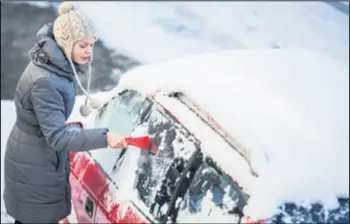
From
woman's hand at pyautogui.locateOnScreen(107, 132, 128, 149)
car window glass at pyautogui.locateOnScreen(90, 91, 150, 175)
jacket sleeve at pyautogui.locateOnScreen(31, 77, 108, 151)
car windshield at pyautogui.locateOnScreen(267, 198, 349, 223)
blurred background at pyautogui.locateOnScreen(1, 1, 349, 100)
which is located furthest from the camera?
blurred background at pyautogui.locateOnScreen(1, 1, 349, 100)

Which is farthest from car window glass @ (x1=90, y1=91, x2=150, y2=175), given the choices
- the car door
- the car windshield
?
the car windshield

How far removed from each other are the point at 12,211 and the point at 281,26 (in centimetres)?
520

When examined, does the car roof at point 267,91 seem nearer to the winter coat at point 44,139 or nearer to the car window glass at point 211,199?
the car window glass at point 211,199

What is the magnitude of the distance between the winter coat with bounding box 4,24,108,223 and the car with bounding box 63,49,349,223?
0.94ft

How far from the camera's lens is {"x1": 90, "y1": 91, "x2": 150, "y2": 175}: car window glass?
11.8ft

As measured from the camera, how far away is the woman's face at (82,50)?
311 cm

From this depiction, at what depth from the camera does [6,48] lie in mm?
6984

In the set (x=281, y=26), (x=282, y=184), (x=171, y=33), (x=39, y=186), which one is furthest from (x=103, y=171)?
(x=281, y=26)

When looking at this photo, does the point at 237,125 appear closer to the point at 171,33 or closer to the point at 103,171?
the point at 103,171

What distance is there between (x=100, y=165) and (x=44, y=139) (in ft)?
1.65

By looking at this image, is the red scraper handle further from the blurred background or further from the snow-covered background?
the snow-covered background

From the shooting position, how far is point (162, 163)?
3309 millimetres

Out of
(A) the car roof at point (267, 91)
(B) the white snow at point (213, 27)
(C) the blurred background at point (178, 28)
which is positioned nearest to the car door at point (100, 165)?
(A) the car roof at point (267, 91)

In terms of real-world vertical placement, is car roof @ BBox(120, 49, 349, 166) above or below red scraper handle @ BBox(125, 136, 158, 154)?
above
